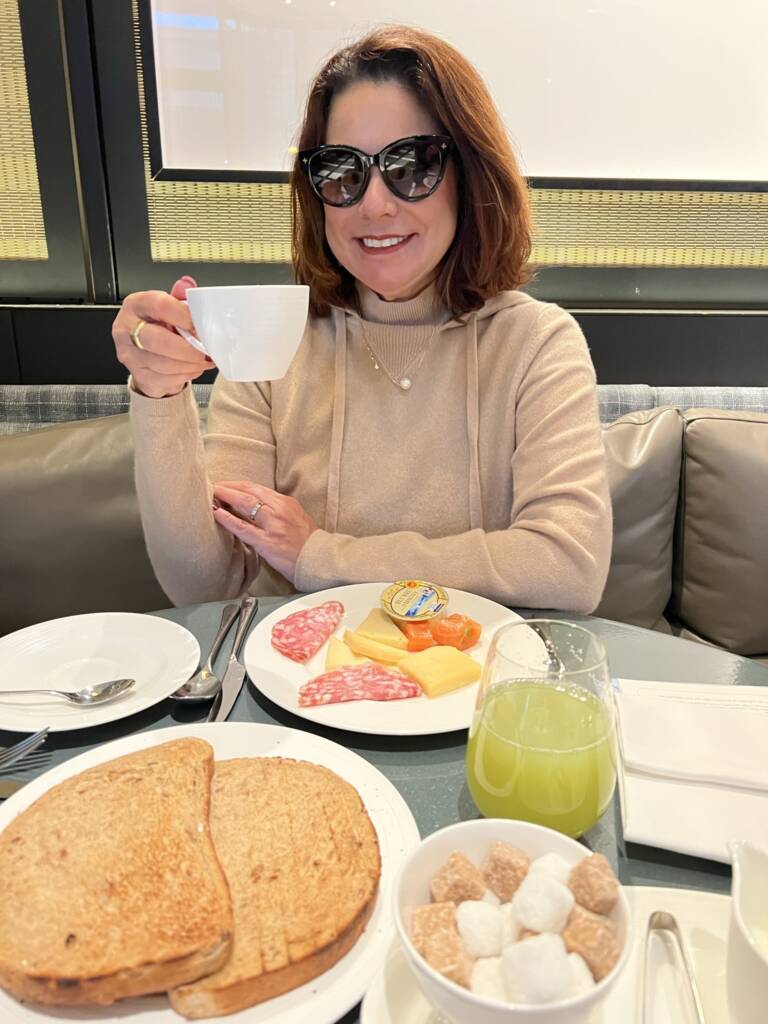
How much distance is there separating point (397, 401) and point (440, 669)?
0.78 m

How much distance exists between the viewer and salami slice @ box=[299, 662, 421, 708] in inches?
36.1

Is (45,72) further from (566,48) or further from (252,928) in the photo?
(252,928)

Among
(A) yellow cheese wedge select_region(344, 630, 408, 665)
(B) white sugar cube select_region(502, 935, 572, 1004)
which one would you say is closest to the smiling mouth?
(A) yellow cheese wedge select_region(344, 630, 408, 665)

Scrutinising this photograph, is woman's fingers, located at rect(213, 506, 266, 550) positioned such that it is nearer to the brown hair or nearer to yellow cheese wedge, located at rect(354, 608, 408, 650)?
yellow cheese wedge, located at rect(354, 608, 408, 650)

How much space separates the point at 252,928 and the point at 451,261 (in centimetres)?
139

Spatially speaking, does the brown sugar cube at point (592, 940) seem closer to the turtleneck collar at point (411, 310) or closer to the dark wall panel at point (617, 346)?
the turtleneck collar at point (411, 310)

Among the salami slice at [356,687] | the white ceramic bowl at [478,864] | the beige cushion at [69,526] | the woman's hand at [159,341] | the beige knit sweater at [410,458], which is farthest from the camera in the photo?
the beige cushion at [69,526]

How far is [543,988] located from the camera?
44cm

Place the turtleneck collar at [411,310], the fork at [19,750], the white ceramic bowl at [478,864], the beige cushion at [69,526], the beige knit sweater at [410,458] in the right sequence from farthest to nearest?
the beige cushion at [69,526] → the turtleneck collar at [411,310] → the beige knit sweater at [410,458] → the fork at [19,750] → the white ceramic bowl at [478,864]

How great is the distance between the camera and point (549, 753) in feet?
2.19

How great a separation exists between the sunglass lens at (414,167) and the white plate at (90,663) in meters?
0.95

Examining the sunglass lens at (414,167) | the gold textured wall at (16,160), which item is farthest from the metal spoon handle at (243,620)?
the gold textured wall at (16,160)

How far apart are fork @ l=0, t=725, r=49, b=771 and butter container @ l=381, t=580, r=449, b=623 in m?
0.51

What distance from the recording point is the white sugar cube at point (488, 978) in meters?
0.45
